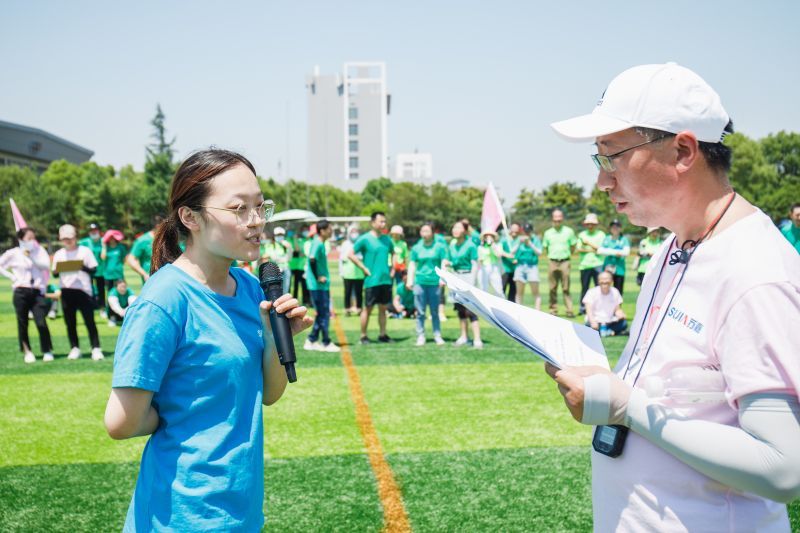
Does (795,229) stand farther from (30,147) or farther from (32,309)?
(30,147)

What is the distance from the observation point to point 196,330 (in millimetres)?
2131

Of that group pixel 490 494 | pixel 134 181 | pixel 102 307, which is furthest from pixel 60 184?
pixel 490 494

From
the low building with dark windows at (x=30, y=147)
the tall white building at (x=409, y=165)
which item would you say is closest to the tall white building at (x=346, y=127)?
the tall white building at (x=409, y=165)

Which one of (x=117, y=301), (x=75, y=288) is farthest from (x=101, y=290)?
(x=75, y=288)

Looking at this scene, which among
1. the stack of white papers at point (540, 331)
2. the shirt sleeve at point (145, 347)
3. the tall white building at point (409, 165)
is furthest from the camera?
the tall white building at point (409, 165)

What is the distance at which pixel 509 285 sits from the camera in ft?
55.6

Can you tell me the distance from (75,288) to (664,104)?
10307 millimetres

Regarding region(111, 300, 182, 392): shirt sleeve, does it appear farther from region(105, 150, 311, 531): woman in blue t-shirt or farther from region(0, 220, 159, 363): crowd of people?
region(0, 220, 159, 363): crowd of people

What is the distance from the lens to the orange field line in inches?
173

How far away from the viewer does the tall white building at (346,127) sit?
144m

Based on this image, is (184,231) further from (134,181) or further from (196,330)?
(134,181)

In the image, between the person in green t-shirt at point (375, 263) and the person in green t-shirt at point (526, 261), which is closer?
the person in green t-shirt at point (375, 263)

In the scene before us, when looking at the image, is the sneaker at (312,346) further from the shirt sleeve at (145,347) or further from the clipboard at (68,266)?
the shirt sleeve at (145,347)

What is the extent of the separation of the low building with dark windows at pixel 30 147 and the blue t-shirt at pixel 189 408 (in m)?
103
